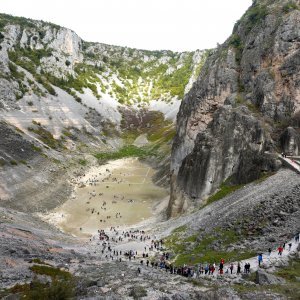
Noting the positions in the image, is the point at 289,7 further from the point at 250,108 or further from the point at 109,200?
the point at 109,200

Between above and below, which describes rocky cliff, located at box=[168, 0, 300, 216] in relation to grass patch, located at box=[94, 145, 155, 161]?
above

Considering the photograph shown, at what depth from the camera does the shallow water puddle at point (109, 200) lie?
2645 inches

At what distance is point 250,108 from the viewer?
6131 cm

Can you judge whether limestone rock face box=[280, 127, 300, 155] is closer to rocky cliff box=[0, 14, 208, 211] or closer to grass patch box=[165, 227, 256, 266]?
grass patch box=[165, 227, 256, 266]

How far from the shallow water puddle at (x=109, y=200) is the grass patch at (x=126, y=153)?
932cm

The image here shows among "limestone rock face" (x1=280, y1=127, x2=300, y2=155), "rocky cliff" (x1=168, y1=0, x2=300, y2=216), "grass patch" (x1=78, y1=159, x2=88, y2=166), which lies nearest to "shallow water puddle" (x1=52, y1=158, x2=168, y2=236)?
"grass patch" (x1=78, y1=159, x2=88, y2=166)

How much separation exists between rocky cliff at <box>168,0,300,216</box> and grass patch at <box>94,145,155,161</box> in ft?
183

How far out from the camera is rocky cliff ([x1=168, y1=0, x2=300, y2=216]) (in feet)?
179

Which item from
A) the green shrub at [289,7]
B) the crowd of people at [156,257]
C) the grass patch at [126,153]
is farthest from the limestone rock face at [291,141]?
the grass patch at [126,153]

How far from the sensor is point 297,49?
6094 centimetres

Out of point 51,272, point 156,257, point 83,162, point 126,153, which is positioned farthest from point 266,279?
point 126,153

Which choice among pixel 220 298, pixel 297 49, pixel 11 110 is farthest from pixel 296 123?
pixel 11 110

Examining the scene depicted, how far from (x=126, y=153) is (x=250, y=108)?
79800 mm

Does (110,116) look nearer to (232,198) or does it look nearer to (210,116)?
(210,116)
